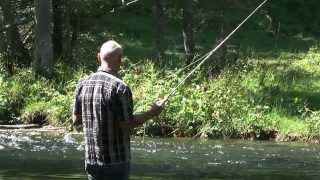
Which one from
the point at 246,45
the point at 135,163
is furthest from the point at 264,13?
the point at 135,163

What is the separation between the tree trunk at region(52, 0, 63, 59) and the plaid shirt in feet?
60.1

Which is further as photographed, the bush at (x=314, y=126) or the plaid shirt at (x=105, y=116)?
the bush at (x=314, y=126)

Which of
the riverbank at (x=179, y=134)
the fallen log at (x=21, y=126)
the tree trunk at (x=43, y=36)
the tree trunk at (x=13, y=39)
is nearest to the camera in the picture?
the riverbank at (x=179, y=134)

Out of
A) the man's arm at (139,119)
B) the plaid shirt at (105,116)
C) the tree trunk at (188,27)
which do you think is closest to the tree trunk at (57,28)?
the tree trunk at (188,27)

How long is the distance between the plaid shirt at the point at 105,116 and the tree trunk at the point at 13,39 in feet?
58.5

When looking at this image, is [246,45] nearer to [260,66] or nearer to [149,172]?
[260,66]

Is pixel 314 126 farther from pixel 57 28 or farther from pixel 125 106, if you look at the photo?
pixel 57 28

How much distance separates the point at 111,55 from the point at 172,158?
7461 mm

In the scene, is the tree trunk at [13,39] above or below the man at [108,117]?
above

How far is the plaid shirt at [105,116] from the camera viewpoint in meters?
6.02

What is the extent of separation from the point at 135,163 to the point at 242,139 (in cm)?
432

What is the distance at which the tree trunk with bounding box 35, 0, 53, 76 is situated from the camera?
73.4ft

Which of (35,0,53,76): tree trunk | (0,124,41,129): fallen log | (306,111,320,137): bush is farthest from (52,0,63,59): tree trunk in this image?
(306,111,320,137): bush

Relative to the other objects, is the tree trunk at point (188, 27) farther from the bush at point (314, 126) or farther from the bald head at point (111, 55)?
the bald head at point (111, 55)
